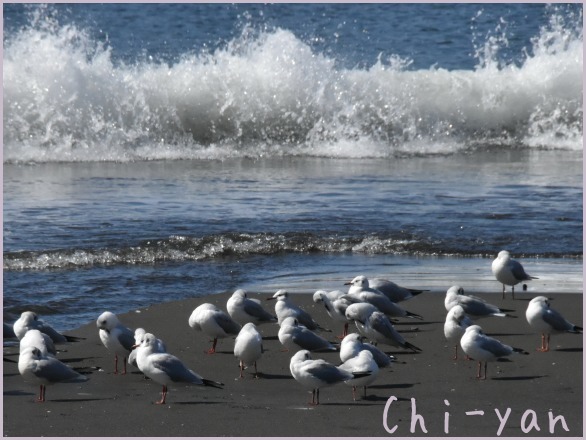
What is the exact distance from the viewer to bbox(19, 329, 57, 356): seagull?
26.4 feet

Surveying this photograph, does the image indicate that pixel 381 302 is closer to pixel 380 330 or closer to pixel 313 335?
pixel 380 330

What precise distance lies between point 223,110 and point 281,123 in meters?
1.22

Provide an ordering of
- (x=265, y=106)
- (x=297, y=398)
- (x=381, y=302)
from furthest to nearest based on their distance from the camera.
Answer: (x=265, y=106) → (x=381, y=302) → (x=297, y=398)

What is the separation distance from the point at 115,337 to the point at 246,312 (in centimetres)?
136

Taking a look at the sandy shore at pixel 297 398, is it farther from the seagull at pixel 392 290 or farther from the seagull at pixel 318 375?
the seagull at pixel 392 290

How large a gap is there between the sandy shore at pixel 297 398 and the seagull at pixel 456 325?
111 mm

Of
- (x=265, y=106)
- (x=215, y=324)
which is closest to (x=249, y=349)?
(x=215, y=324)

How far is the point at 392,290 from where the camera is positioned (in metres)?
10.0

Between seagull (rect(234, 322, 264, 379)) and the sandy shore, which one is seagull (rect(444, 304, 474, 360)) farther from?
seagull (rect(234, 322, 264, 379))

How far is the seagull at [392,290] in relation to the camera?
32.9 feet

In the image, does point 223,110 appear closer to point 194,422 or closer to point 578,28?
point 578,28

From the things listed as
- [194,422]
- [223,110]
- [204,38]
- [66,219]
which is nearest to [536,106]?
[223,110]

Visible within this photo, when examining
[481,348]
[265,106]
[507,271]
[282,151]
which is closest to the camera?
[481,348]

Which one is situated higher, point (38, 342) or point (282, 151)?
point (282, 151)
